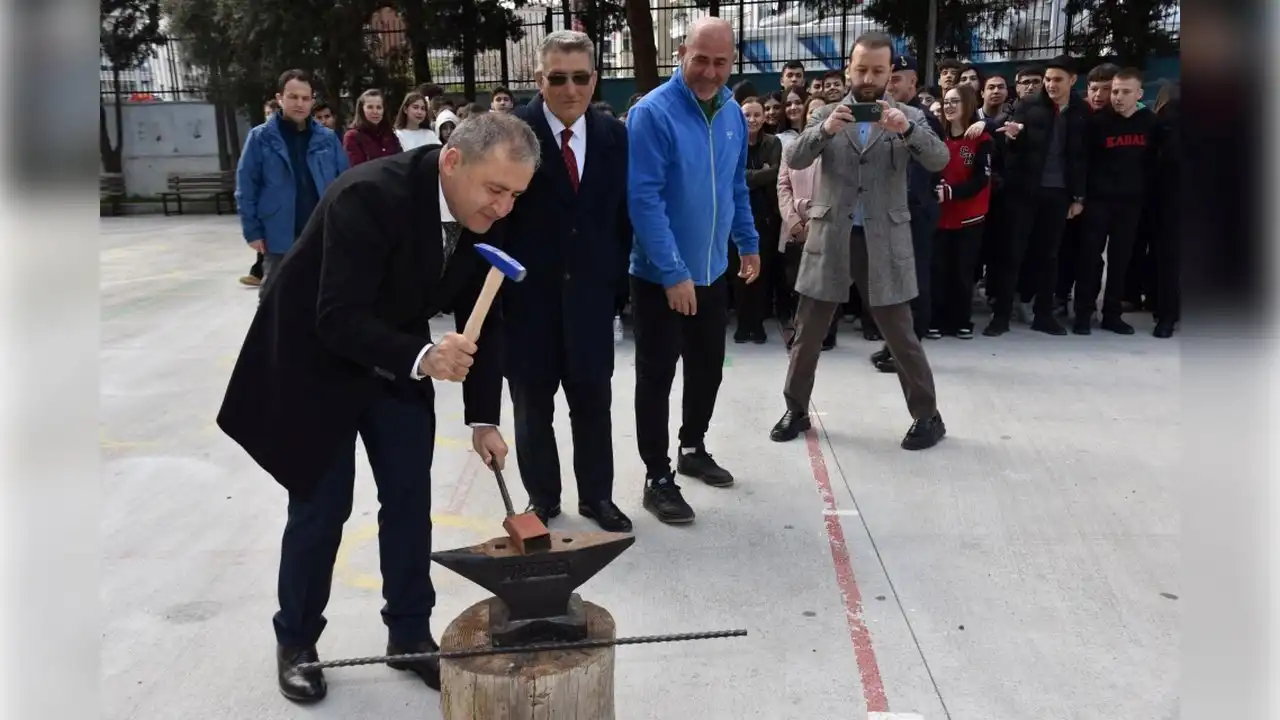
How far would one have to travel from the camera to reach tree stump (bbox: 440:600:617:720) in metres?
2.20

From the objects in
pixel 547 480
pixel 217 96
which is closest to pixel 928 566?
pixel 547 480

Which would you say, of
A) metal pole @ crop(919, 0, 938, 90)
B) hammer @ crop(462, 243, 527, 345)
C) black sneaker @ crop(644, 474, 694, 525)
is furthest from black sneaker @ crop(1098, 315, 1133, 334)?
metal pole @ crop(919, 0, 938, 90)

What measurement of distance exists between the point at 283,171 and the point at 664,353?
3.48 meters

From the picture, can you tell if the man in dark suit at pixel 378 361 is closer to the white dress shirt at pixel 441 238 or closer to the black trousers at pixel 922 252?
the white dress shirt at pixel 441 238

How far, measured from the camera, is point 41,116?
1569mm

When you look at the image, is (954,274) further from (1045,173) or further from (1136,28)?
(1136,28)

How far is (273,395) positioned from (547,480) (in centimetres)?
146

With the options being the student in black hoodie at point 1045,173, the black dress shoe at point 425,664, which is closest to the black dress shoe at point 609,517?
the black dress shoe at point 425,664

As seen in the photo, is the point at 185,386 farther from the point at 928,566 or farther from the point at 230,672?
the point at 928,566

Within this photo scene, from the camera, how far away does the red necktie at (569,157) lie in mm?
3516

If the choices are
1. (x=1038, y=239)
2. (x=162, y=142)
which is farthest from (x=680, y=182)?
(x=162, y=142)

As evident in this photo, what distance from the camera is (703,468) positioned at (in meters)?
4.38

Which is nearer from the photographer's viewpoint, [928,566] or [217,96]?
[928,566]

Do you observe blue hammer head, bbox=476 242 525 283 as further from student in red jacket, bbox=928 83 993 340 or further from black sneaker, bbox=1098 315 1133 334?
black sneaker, bbox=1098 315 1133 334
